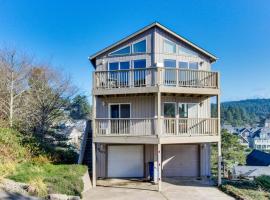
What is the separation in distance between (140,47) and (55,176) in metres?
9.44

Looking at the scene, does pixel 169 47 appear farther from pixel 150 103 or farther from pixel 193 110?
pixel 193 110

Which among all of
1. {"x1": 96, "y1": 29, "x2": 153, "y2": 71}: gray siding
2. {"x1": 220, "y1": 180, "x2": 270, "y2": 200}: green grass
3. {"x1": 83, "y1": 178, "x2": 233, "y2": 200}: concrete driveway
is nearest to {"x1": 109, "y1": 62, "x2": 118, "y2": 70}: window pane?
{"x1": 96, "y1": 29, "x2": 153, "y2": 71}: gray siding

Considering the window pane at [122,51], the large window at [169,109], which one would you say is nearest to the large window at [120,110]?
the large window at [169,109]

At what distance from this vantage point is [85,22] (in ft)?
77.9

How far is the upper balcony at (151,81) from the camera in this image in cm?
1477

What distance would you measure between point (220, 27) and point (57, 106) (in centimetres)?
1651

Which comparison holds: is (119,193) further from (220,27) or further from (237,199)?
(220,27)

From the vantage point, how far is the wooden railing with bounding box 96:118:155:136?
1535cm

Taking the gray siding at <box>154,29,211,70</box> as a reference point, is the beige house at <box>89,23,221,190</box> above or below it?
below

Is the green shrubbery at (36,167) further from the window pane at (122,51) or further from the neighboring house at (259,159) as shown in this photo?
the neighboring house at (259,159)

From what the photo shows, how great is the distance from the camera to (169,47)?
16.8 m

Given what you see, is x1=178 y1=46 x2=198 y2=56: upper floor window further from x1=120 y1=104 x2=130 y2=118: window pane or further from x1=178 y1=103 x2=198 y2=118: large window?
x1=120 y1=104 x2=130 y2=118: window pane

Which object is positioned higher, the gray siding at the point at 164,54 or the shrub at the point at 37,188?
the gray siding at the point at 164,54

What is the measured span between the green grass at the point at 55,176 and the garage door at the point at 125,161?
2996 millimetres
